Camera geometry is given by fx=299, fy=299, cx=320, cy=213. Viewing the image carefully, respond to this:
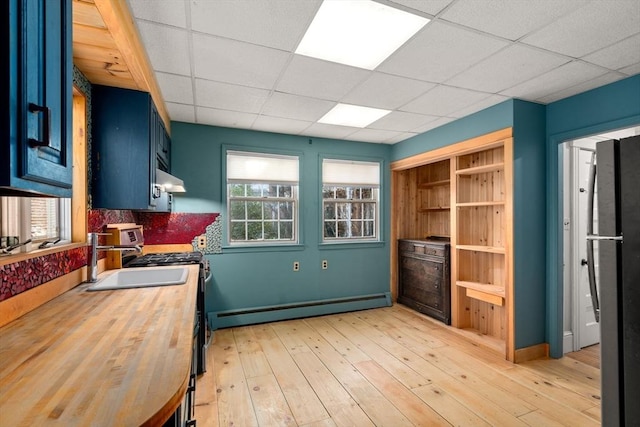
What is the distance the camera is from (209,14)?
5.61ft

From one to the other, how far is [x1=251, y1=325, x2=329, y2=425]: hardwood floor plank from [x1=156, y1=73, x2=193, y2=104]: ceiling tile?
266cm

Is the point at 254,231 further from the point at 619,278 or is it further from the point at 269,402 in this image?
the point at 619,278

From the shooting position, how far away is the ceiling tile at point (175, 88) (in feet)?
8.25

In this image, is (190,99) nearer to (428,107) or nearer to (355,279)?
(428,107)

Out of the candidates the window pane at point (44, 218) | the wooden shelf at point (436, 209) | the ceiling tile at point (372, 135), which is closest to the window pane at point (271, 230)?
the ceiling tile at point (372, 135)

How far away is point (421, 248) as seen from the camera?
431 cm

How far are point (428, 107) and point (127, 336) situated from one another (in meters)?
3.20

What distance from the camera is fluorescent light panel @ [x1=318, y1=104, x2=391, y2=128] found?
324 centimetres

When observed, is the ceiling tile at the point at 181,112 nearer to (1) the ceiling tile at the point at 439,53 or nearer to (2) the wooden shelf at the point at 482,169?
(1) the ceiling tile at the point at 439,53

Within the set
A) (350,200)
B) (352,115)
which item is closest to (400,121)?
(352,115)

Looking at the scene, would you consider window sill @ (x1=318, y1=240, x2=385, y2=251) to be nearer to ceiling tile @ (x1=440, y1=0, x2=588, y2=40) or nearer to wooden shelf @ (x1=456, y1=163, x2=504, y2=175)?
wooden shelf @ (x1=456, y1=163, x2=504, y2=175)

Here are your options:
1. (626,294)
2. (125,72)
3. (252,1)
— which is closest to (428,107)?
(252,1)

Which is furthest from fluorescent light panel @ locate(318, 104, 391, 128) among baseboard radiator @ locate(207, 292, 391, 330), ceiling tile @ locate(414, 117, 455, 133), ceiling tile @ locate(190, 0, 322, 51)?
baseboard radiator @ locate(207, 292, 391, 330)

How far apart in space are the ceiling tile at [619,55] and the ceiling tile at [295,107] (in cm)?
208
